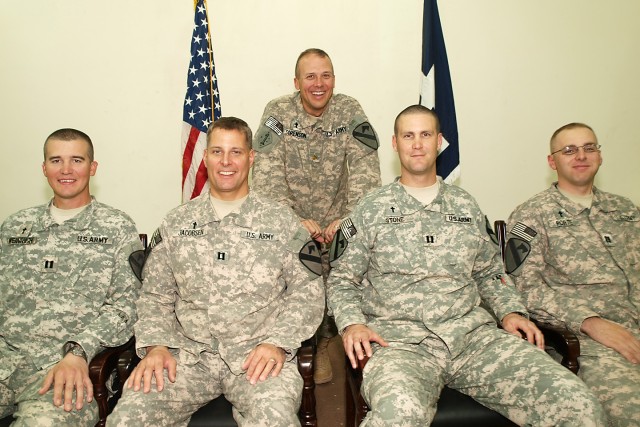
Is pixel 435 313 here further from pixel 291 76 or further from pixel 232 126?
pixel 291 76

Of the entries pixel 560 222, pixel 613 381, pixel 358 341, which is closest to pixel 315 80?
pixel 560 222

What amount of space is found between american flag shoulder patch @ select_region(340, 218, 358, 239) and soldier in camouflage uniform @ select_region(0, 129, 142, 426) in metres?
1.04

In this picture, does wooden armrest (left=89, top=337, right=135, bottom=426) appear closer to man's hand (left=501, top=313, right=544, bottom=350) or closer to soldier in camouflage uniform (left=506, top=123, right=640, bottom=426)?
man's hand (left=501, top=313, right=544, bottom=350)

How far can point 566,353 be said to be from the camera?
2.20 metres

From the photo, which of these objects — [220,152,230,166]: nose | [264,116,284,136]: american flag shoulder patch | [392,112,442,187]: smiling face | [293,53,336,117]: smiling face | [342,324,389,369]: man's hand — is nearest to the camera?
[342,324,389,369]: man's hand

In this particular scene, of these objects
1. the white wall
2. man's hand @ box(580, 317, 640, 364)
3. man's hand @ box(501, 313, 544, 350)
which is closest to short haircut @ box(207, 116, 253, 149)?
man's hand @ box(501, 313, 544, 350)

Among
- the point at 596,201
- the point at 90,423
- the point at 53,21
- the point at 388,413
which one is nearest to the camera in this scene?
the point at 388,413

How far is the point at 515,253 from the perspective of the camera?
2682mm

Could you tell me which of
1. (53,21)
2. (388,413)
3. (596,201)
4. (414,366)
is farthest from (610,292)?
(53,21)

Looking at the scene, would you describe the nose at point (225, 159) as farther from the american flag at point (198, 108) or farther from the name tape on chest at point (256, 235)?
the american flag at point (198, 108)

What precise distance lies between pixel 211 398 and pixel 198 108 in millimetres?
2084

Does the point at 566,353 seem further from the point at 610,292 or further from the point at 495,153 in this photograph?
the point at 495,153

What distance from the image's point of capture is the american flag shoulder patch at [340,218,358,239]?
2479 mm

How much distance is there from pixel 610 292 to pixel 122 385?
240cm
